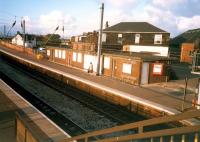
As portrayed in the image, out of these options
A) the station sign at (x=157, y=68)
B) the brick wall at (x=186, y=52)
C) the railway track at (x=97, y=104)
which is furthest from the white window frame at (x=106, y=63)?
the brick wall at (x=186, y=52)

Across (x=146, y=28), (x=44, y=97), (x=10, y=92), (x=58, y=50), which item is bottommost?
(x=44, y=97)

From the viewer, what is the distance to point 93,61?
121 feet

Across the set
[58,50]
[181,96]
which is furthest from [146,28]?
[181,96]

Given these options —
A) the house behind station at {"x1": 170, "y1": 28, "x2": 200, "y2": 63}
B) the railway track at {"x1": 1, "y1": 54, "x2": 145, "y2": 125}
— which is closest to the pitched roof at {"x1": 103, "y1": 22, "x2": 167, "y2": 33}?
the house behind station at {"x1": 170, "y1": 28, "x2": 200, "y2": 63}

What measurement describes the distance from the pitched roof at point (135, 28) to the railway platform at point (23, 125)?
4047cm

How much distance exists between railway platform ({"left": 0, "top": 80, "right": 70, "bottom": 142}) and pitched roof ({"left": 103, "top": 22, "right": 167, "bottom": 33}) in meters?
40.5

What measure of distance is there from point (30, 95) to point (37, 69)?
1748cm

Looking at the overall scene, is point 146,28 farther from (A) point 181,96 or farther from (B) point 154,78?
(A) point 181,96

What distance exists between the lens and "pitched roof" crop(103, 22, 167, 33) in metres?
53.8

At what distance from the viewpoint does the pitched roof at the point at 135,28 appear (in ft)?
176

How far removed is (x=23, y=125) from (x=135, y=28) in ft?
161

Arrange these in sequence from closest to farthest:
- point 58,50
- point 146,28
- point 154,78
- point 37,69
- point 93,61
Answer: point 154,78, point 93,61, point 37,69, point 58,50, point 146,28

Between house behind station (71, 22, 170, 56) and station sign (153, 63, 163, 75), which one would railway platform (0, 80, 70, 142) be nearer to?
station sign (153, 63, 163, 75)

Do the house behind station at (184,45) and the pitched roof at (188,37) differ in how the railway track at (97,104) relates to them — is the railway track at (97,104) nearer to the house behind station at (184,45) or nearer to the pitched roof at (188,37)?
the house behind station at (184,45)
